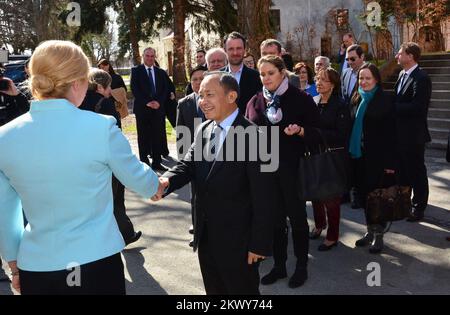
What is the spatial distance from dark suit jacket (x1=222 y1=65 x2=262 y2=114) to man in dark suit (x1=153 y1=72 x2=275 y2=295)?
214cm

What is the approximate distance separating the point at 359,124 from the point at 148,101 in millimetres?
5209

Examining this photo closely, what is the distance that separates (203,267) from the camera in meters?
3.30

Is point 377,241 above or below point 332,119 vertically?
below

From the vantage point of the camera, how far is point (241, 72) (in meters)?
5.48

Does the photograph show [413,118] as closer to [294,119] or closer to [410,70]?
[410,70]

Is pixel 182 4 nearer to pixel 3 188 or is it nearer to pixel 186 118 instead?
pixel 186 118

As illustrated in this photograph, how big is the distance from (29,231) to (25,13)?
121ft

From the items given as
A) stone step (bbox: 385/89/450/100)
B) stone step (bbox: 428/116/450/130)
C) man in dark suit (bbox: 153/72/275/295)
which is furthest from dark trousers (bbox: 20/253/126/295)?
stone step (bbox: 385/89/450/100)

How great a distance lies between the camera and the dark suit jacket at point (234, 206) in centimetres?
306

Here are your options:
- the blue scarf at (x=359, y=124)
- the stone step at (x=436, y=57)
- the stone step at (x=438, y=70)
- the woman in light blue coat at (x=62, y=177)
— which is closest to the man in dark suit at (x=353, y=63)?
the blue scarf at (x=359, y=124)

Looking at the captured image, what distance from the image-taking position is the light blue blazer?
85.4 inches

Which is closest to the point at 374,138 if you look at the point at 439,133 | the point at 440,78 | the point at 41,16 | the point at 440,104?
the point at 439,133

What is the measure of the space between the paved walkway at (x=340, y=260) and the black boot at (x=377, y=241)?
0.06 metres
